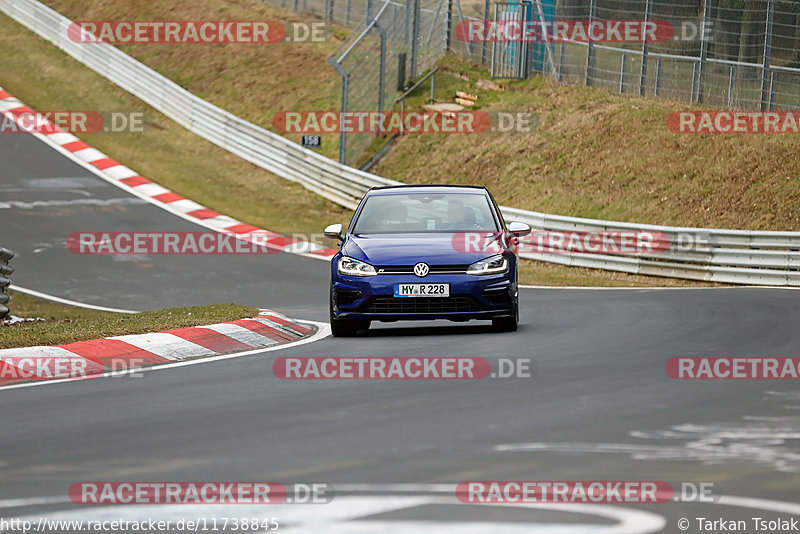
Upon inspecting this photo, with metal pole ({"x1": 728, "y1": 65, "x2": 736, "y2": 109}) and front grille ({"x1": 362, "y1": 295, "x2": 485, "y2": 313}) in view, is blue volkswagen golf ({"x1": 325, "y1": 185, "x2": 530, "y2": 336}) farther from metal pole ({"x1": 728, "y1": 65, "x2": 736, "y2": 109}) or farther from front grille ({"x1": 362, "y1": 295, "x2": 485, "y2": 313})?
metal pole ({"x1": 728, "y1": 65, "x2": 736, "y2": 109})

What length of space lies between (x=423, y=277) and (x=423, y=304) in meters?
0.26

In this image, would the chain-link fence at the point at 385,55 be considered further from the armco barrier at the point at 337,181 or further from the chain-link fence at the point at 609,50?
the armco barrier at the point at 337,181

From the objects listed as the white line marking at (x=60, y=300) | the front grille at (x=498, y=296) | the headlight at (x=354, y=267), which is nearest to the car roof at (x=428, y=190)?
the headlight at (x=354, y=267)

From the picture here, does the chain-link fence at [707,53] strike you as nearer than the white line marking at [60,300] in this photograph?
No

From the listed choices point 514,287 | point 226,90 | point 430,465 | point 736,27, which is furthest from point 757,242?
point 226,90

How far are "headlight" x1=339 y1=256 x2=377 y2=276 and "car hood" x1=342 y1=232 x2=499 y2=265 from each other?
0.05 m

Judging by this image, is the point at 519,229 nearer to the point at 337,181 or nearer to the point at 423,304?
the point at 423,304

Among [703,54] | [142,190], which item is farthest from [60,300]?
[703,54]

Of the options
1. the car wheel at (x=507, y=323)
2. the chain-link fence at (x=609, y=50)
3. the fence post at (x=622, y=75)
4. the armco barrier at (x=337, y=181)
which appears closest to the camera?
the car wheel at (x=507, y=323)

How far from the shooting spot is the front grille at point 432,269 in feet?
39.4

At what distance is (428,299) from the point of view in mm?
11984

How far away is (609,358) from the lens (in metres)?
10.2

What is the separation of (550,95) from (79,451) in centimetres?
2752

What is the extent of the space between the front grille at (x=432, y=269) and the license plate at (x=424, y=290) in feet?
0.47
